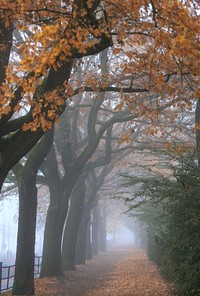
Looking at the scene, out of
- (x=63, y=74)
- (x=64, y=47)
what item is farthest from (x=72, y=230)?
(x=64, y=47)

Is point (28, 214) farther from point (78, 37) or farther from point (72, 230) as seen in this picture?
point (78, 37)

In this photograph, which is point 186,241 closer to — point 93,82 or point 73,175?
point 93,82

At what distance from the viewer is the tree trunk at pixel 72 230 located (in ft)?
68.3

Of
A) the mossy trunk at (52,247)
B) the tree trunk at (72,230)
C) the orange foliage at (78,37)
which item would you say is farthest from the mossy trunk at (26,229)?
the tree trunk at (72,230)

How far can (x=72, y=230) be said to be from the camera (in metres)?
21.1

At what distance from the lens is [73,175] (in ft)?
59.3

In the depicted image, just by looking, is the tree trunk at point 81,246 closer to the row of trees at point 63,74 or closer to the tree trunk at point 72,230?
the tree trunk at point 72,230

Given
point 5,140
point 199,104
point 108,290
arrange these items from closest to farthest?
point 5,140
point 199,104
point 108,290

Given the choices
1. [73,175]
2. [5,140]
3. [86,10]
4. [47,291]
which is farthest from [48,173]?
[86,10]

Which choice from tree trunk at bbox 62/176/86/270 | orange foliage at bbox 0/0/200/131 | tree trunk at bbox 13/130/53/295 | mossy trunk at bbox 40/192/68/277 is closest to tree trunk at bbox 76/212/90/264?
tree trunk at bbox 62/176/86/270

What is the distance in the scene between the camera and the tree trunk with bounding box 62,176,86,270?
68.3 ft

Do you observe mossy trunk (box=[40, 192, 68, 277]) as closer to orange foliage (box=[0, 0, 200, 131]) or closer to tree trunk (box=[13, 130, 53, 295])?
tree trunk (box=[13, 130, 53, 295])

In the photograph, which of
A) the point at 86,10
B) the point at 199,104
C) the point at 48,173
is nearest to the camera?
the point at 86,10

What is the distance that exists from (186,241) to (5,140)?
178 inches
